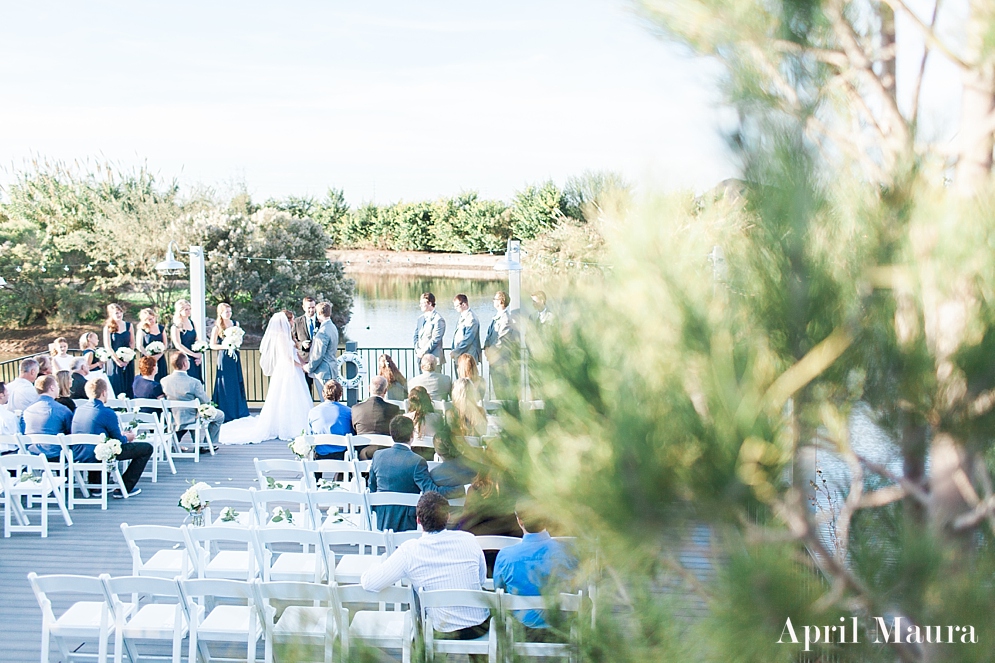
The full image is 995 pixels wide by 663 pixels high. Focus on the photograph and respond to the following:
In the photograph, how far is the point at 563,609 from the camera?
84.1 inches

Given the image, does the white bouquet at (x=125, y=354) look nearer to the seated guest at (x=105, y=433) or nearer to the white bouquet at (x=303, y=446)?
the seated guest at (x=105, y=433)

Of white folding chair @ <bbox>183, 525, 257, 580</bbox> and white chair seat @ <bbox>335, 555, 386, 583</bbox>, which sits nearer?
white folding chair @ <bbox>183, 525, 257, 580</bbox>

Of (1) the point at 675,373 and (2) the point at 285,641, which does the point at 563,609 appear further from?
(1) the point at 675,373

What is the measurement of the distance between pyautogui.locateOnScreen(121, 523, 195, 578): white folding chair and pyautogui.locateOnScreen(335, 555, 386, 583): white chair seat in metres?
0.94

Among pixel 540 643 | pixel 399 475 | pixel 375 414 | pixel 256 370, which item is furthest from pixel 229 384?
pixel 540 643

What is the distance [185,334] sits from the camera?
1126 cm

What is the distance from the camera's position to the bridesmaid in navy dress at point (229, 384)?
11.5 m

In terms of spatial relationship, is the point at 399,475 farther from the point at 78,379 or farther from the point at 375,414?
the point at 78,379

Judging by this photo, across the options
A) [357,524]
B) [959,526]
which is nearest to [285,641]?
[959,526]

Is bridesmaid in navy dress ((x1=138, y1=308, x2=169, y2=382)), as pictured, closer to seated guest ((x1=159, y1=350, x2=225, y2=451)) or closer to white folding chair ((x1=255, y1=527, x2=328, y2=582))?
seated guest ((x1=159, y1=350, x2=225, y2=451))

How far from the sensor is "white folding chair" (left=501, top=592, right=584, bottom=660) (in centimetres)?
198

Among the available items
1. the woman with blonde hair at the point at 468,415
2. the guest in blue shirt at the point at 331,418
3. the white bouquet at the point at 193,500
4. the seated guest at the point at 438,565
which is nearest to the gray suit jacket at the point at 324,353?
the guest in blue shirt at the point at 331,418

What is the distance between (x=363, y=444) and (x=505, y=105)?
145 feet

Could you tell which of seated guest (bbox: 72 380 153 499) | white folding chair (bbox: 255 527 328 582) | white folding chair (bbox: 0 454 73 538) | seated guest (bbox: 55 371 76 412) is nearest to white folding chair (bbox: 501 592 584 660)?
white folding chair (bbox: 255 527 328 582)
